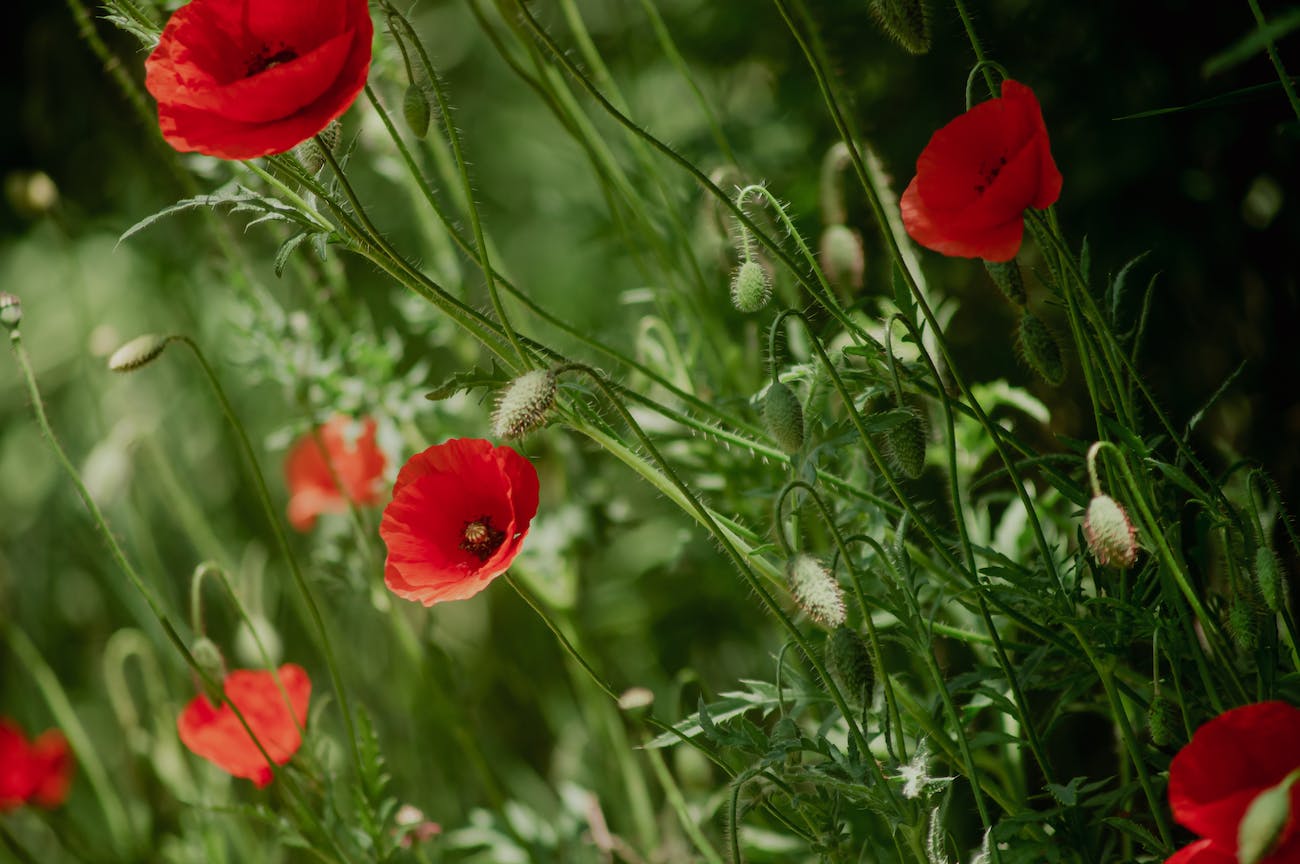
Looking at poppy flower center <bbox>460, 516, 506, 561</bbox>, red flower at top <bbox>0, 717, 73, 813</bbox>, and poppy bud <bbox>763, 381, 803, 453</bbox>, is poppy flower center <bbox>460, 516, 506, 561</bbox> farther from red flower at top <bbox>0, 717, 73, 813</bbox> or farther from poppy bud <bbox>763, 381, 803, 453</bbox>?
red flower at top <bbox>0, 717, 73, 813</bbox>

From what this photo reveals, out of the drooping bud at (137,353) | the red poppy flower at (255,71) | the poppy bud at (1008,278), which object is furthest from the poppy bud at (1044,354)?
the drooping bud at (137,353)

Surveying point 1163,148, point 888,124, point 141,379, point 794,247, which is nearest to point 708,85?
point 888,124

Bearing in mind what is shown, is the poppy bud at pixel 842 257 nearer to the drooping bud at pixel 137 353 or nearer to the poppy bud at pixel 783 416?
the poppy bud at pixel 783 416

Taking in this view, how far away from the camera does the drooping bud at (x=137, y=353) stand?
0.79 meters

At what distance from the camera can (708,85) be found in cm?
156

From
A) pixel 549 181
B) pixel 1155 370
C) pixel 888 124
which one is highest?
pixel 888 124

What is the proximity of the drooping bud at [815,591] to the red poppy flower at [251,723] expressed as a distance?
1.50ft

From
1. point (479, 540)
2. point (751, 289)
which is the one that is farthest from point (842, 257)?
point (479, 540)

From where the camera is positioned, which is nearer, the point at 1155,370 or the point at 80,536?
the point at 1155,370

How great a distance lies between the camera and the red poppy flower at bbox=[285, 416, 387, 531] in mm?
1139

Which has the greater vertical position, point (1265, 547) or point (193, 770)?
point (1265, 547)

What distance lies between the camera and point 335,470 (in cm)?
112

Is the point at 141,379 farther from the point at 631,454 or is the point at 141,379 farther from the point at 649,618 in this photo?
the point at 631,454

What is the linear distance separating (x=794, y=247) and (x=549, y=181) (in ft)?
2.93
